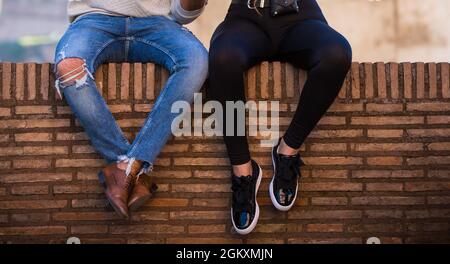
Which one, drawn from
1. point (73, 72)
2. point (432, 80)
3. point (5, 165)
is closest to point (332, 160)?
point (432, 80)

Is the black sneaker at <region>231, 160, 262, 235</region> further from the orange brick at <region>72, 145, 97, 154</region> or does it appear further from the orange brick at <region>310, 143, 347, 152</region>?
the orange brick at <region>72, 145, 97, 154</region>

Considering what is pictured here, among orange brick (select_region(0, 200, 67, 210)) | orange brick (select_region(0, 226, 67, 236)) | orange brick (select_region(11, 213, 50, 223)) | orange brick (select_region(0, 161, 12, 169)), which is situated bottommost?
orange brick (select_region(0, 226, 67, 236))

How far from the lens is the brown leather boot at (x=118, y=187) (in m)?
2.56

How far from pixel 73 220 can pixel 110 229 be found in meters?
0.17

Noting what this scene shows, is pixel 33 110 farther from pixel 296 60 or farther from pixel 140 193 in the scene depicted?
pixel 296 60

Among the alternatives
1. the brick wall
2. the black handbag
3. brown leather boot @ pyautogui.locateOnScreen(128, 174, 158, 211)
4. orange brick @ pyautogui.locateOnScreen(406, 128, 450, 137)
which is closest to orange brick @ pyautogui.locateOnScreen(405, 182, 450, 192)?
the brick wall

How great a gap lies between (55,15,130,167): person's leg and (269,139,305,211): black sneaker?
2.12 feet

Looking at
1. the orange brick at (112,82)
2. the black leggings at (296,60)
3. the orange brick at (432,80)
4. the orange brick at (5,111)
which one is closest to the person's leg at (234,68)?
the black leggings at (296,60)

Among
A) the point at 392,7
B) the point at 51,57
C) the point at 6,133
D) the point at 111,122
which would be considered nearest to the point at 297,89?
the point at 111,122

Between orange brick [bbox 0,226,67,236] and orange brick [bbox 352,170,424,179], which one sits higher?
orange brick [bbox 352,170,424,179]

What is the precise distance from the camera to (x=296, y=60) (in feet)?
9.38

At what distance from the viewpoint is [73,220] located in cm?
286

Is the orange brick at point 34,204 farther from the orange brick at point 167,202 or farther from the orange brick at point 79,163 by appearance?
the orange brick at point 167,202

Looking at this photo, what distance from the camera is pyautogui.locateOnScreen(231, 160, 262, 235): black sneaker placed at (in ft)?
8.90
